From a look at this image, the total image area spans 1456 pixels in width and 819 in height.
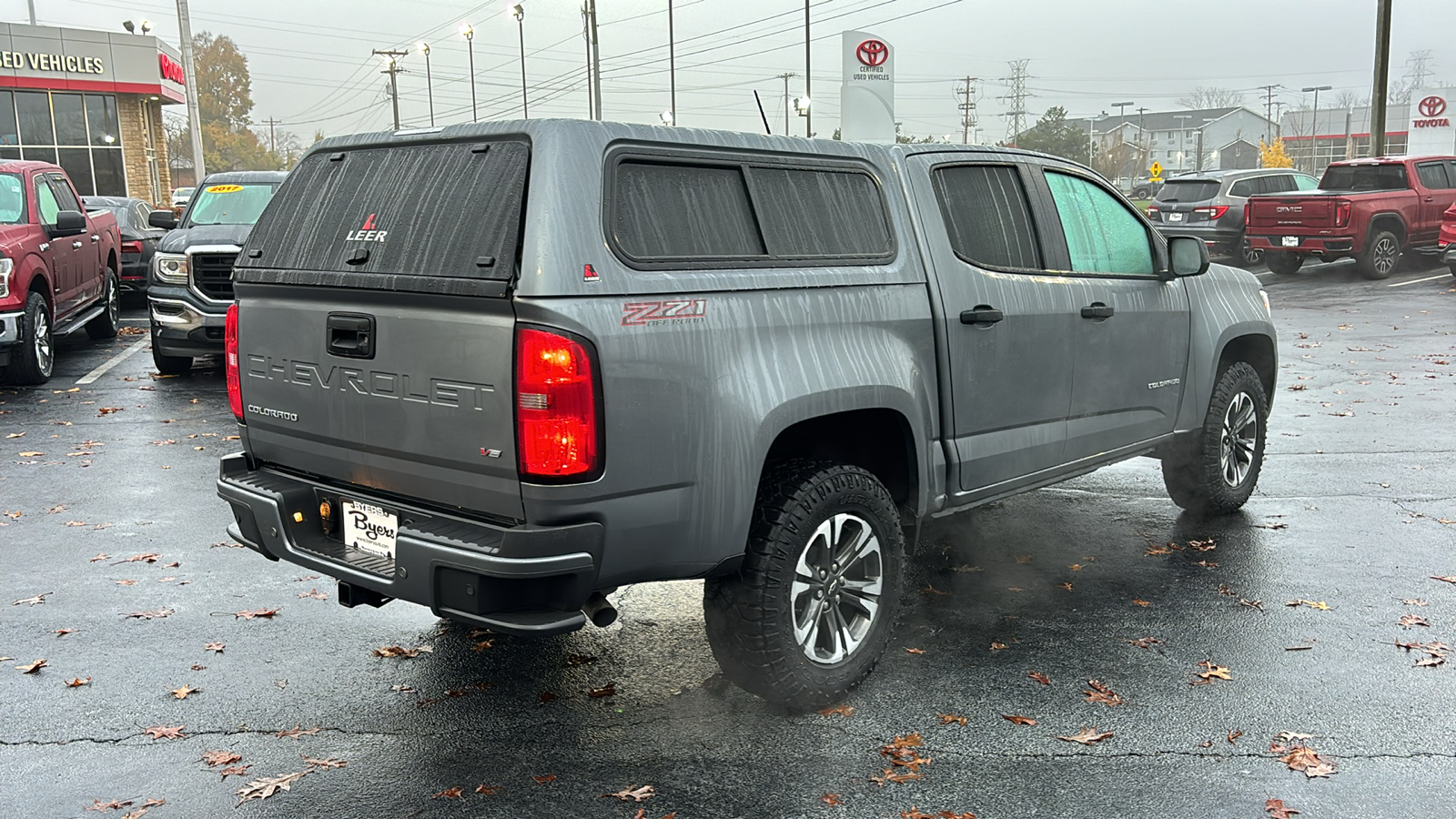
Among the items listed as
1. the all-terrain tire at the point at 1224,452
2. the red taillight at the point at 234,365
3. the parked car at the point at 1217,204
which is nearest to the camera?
the red taillight at the point at 234,365

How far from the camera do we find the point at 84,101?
41031 mm

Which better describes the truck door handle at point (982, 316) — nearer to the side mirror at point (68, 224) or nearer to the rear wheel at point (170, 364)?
the rear wheel at point (170, 364)

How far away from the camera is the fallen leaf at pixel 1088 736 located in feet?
13.0

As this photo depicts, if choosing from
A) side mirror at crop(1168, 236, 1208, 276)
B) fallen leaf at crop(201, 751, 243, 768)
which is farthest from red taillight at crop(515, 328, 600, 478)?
side mirror at crop(1168, 236, 1208, 276)

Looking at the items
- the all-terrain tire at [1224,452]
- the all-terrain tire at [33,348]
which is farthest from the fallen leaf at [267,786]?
the all-terrain tire at [33,348]

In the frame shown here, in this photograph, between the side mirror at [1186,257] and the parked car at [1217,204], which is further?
the parked car at [1217,204]

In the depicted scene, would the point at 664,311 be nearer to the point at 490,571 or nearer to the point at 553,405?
the point at 553,405

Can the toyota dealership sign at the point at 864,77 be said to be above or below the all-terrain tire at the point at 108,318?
above

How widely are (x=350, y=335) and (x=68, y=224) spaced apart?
9.21 meters

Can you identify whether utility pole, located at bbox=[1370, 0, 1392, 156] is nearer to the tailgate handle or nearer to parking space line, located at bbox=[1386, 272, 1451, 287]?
parking space line, located at bbox=[1386, 272, 1451, 287]

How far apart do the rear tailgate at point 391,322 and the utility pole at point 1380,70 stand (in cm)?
2776

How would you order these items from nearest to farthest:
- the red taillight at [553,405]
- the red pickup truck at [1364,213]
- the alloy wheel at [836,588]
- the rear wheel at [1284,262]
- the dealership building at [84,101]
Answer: the red taillight at [553,405], the alloy wheel at [836,588], the red pickup truck at [1364,213], the rear wheel at [1284,262], the dealership building at [84,101]

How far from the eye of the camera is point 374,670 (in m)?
4.59

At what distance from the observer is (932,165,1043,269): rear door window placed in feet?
15.9
